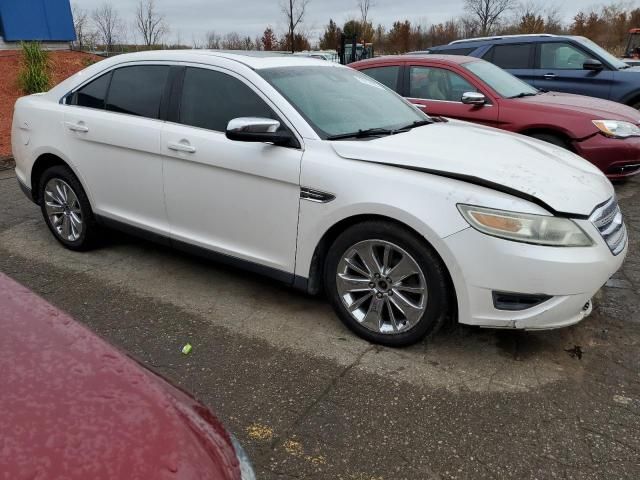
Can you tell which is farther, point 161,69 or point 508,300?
point 161,69

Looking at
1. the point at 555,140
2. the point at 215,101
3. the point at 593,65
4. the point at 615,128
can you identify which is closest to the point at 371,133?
the point at 215,101

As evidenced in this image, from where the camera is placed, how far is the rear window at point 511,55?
29.3 feet

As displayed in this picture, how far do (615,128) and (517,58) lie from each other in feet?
11.4

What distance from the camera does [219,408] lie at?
272cm

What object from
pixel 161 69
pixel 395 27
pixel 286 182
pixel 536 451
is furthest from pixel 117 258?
pixel 395 27

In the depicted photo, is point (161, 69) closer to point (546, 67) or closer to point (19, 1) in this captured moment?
point (546, 67)

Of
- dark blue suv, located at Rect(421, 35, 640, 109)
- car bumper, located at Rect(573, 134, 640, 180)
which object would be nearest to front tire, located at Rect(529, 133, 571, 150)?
car bumper, located at Rect(573, 134, 640, 180)

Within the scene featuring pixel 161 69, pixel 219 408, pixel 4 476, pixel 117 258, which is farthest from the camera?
pixel 117 258

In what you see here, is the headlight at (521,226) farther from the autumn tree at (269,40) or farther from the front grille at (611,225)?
the autumn tree at (269,40)

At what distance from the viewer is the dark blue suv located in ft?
27.0

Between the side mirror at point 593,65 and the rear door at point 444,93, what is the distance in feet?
9.66

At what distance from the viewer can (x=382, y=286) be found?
3170 millimetres

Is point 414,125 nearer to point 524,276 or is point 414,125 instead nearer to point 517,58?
point 524,276

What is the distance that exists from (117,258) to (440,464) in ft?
11.0
